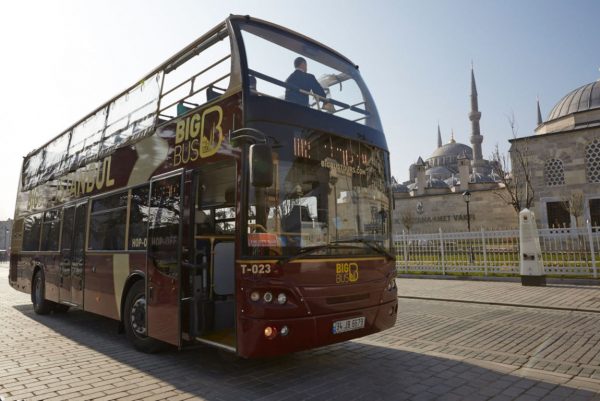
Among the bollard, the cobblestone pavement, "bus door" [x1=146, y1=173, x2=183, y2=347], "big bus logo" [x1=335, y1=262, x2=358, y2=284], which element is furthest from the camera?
the bollard

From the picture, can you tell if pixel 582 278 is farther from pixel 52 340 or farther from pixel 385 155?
pixel 52 340

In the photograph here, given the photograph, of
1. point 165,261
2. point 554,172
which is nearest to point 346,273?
point 165,261

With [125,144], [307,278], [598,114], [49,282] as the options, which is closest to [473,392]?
[307,278]

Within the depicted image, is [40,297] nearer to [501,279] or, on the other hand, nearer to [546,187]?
[501,279]

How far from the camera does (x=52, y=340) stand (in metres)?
6.84

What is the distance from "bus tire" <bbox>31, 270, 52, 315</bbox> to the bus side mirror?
8.02 metres

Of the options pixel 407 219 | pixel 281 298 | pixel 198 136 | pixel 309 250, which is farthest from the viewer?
pixel 407 219

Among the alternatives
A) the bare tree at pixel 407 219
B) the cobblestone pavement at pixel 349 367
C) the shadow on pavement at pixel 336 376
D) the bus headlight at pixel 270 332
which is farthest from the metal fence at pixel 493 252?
the bare tree at pixel 407 219

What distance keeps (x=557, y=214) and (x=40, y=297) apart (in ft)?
117

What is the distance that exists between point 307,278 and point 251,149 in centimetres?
149

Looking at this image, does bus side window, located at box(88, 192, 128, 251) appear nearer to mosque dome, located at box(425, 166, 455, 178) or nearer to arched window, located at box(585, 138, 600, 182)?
arched window, located at box(585, 138, 600, 182)

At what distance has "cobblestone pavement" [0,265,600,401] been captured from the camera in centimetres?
412

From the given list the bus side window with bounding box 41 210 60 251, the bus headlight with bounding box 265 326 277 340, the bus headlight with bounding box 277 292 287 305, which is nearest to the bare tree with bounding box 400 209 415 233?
the bus side window with bounding box 41 210 60 251

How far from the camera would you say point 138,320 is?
19.7ft
